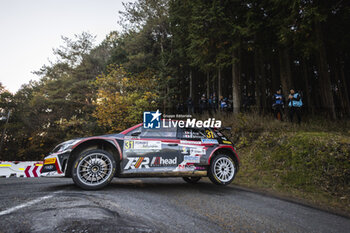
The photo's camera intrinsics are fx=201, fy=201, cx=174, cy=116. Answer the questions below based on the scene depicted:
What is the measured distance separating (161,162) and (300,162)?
4641 millimetres

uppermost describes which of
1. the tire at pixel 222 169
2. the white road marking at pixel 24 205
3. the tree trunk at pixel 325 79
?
the tree trunk at pixel 325 79

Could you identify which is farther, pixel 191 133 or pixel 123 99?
pixel 123 99

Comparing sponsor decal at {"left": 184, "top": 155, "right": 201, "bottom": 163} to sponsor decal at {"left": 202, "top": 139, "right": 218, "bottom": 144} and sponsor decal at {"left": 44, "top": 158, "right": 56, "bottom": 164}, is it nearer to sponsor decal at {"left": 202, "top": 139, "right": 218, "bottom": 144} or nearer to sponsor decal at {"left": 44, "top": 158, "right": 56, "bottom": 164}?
sponsor decal at {"left": 202, "top": 139, "right": 218, "bottom": 144}

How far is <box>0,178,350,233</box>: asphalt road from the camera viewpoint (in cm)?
241

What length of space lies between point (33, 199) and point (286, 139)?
8.17m

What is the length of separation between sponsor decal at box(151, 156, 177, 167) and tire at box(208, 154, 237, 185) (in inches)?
41.7

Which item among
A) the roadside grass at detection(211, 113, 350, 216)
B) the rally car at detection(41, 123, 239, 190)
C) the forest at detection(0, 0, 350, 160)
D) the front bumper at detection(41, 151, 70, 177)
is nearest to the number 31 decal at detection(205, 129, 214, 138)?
the rally car at detection(41, 123, 239, 190)

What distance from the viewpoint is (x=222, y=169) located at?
17.9 ft

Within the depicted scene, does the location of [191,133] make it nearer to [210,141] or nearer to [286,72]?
[210,141]

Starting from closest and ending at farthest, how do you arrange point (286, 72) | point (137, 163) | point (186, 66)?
point (137, 163) → point (286, 72) → point (186, 66)

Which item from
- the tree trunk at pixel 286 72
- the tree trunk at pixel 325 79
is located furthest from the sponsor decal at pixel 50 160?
the tree trunk at pixel 286 72

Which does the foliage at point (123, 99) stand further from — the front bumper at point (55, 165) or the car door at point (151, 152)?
the front bumper at point (55, 165)

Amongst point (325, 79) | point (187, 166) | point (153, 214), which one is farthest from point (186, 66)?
point (153, 214)

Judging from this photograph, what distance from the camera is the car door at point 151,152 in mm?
4602
